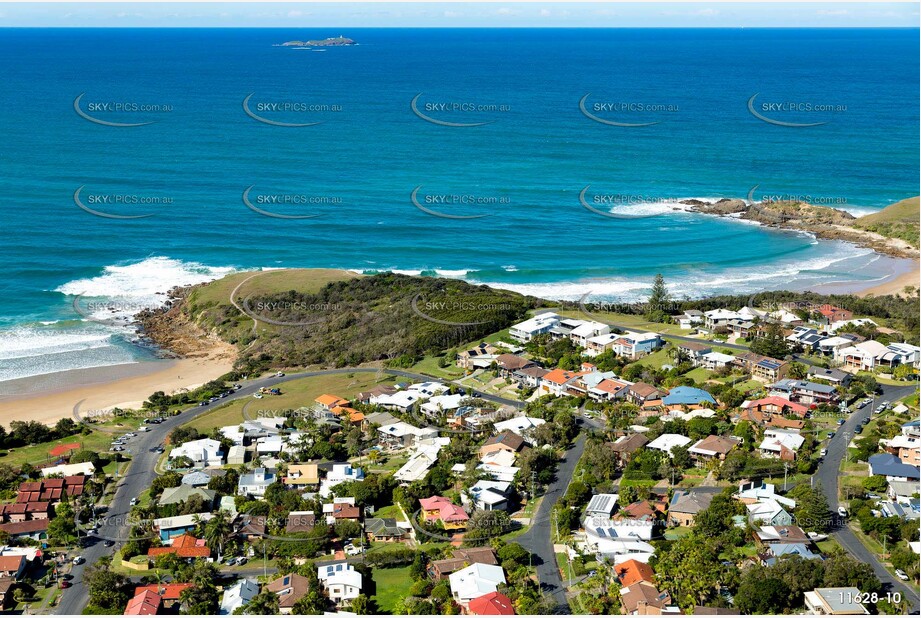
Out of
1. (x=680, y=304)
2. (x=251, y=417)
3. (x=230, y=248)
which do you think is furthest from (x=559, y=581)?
(x=230, y=248)

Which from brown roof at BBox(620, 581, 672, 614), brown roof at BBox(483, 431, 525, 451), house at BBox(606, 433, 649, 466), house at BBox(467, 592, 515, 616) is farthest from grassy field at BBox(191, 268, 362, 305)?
brown roof at BBox(620, 581, 672, 614)

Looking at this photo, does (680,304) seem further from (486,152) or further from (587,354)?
(486,152)

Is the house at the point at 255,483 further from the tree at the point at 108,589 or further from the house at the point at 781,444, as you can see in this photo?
the house at the point at 781,444

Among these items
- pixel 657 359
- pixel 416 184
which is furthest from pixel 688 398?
pixel 416 184

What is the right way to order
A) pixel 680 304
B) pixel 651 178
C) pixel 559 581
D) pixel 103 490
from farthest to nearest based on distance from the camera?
pixel 651 178 → pixel 680 304 → pixel 103 490 → pixel 559 581

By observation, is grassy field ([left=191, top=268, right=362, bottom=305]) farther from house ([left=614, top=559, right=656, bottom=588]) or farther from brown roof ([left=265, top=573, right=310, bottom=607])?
house ([left=614, top=559, right=656, bottom=588])

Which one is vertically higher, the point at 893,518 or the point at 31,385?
the point at 893,518

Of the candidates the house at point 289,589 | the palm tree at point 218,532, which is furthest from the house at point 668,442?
the palm tree at point 218,532
